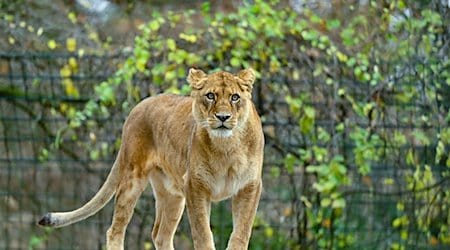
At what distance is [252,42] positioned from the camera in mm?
8016

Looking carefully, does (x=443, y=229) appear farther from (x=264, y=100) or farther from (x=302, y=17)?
(x=302, y=17)

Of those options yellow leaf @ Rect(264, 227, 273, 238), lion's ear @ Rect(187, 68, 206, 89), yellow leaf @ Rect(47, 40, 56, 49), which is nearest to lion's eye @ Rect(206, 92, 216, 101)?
Result: lion's ear @ Rect(187, 68, 206, 89)

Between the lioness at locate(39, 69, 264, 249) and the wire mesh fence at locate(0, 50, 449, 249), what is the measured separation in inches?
86.6

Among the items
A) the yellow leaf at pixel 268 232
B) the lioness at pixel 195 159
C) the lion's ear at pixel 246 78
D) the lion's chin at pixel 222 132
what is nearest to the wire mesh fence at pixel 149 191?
the yellow leaf at pixel 268 232

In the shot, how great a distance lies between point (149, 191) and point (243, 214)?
321 cm

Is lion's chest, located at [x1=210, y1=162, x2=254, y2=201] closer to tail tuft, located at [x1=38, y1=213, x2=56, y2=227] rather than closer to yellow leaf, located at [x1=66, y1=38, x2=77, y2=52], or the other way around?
tail tuft, located at [x1=38, y1=213, x2=56, y2=227]

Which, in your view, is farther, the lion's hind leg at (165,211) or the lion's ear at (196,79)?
the lion's hind leg at (165,211)

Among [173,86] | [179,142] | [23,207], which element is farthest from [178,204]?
[23,207]

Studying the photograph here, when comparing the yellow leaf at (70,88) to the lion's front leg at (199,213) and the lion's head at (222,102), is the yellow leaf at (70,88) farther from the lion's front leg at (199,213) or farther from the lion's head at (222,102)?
the lion's head at (222,102)

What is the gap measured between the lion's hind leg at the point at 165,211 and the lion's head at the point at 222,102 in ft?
3.20

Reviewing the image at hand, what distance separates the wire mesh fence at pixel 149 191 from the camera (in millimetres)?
7805

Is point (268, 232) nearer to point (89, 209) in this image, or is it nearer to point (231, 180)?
point (89, 209)

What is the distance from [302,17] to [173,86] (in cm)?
146

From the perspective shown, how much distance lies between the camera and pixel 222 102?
4.75 m
